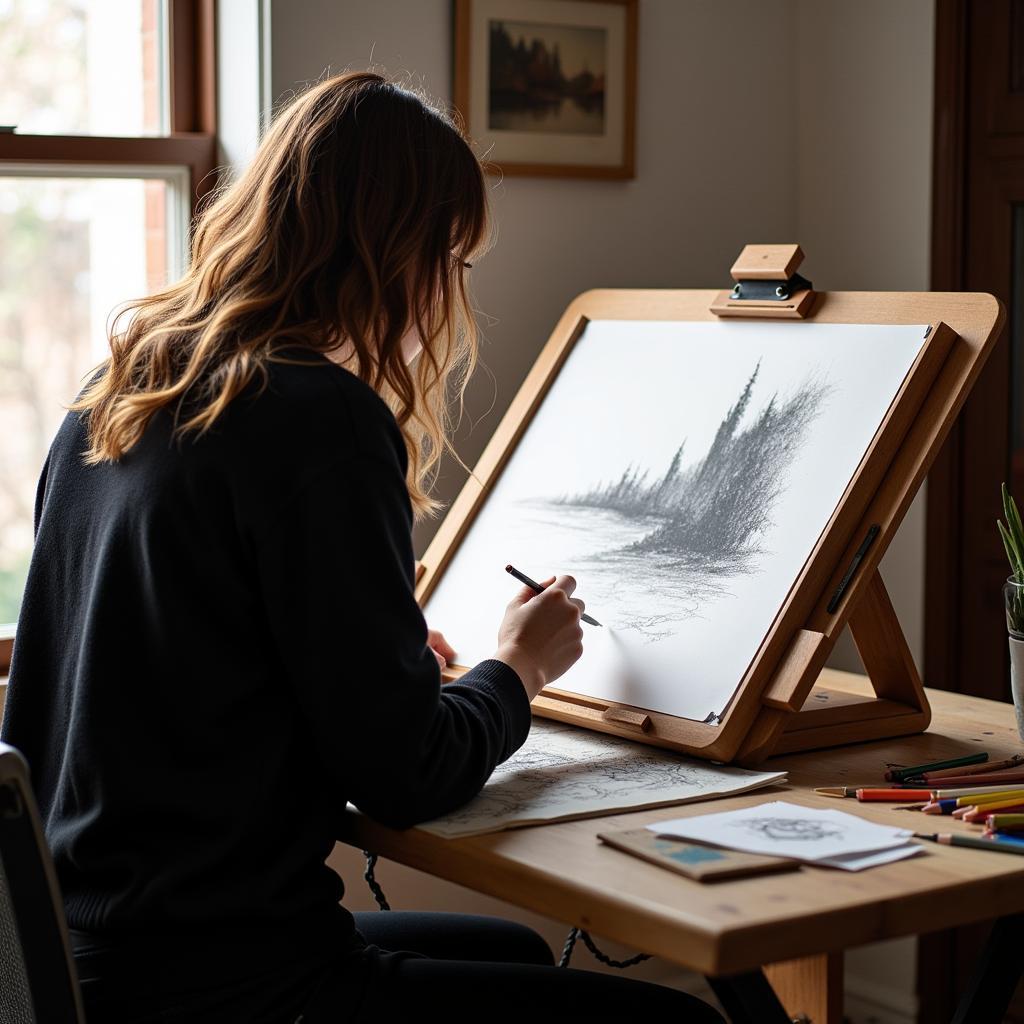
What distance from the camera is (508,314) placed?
2426mm

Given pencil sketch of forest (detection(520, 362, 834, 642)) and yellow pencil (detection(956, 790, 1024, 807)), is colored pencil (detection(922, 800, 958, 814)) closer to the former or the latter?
yellow pencil (detection(956, 790, 1024, 807))

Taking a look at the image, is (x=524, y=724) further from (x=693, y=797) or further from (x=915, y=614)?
(x=915, y=614)

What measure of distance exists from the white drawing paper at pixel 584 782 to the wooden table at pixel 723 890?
16mm

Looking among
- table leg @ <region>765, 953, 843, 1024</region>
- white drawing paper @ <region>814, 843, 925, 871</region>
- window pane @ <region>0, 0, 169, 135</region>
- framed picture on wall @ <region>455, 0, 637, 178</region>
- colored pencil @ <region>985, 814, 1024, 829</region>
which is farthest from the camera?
framed picture on wall @ <region>455, 0, 637, 178</region>

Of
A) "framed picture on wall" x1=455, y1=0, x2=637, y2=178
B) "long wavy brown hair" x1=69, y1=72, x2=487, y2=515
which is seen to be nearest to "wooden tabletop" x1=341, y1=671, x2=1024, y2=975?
"long wavy brown hair" x1=69, y1=72, x2=487, y2=515

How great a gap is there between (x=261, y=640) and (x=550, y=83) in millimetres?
1420

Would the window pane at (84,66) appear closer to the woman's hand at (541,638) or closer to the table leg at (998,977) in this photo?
the woman's hand at (541,638)

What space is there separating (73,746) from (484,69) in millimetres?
1421

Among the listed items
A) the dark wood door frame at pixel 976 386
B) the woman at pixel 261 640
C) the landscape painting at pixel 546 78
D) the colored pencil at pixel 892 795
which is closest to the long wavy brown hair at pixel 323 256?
the woman at pixel 261 640

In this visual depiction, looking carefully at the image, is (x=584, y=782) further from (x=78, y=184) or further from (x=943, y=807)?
(x=78, y=184)

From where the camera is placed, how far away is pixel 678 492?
1777 millimetres

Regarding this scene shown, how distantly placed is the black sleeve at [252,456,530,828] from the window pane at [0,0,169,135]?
121 centimetres

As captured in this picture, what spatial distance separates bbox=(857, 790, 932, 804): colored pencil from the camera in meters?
1.38

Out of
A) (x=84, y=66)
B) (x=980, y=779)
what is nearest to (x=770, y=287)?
(x=980, y=779)
